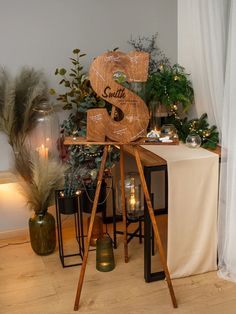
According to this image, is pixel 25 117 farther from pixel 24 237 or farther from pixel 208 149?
pixel 208 149

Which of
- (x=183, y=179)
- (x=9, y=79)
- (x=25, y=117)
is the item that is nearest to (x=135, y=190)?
(x=183, y=179)

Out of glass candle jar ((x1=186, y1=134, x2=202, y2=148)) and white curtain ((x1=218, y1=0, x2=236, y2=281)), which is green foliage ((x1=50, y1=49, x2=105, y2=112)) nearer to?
glass candle jar ((x1=186, y1=134, x2=202, y2=148))

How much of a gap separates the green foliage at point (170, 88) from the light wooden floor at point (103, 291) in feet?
3.66

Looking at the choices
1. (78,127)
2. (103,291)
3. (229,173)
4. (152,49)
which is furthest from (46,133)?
(229,173)

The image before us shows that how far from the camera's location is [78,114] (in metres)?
2.91

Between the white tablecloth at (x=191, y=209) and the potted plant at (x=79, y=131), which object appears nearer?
the white tablecloth at (x=191, y=209)

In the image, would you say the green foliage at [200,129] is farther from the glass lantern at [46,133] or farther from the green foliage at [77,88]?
the glass lantern at [46,133]

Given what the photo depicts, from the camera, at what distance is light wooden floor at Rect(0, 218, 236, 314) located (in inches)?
87.4

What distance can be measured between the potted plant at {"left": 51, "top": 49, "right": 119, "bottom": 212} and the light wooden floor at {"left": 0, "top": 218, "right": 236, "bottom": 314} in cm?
48

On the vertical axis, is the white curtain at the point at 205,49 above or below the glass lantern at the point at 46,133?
above

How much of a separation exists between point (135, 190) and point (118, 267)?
530 millimetres

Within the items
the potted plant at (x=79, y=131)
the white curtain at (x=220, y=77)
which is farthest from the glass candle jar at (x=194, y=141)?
the potted plant at (x=79, y=131)

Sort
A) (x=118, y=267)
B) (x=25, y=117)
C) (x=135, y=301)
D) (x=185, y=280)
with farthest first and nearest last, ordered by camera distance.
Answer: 1. (x=25, y=117)
2. (x=118, y=267)
3. (x=185, y=280)
4. (x=135, y=301)

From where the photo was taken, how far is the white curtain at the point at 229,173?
2.23 meters
